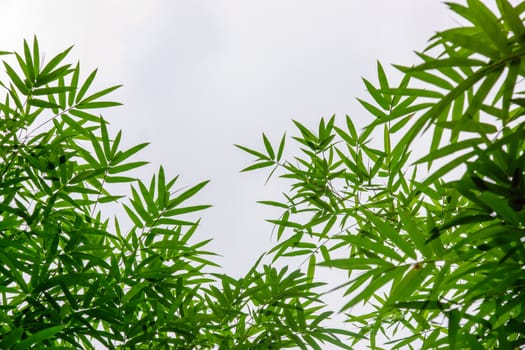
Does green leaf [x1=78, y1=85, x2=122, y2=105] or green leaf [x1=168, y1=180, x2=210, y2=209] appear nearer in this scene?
green leaf [x1=168, y1=180, x2=210, y2=209]

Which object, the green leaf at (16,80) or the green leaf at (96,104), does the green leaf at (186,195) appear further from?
the green leaf at (16,80)

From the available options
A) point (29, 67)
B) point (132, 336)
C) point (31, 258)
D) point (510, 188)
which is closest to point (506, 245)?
point (510, 188)

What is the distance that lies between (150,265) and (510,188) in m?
1.18

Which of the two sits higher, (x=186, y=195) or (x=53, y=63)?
(x=53, y=63)

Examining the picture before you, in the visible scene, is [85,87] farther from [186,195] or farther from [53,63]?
[186,195]

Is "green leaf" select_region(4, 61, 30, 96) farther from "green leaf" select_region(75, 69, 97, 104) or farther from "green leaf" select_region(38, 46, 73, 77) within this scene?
"green leaf" select_region(75, 69, 97, 104)

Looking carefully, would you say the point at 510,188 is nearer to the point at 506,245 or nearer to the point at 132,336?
the point at 506,245

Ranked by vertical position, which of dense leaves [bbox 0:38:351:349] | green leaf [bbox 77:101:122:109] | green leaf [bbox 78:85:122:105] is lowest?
dense leaves [bbox 0:38:351:349]

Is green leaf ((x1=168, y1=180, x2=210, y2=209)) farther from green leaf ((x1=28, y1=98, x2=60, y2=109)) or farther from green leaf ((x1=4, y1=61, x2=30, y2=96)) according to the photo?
green leaf ((x1=4, y1=61, x2=30, y2=96))

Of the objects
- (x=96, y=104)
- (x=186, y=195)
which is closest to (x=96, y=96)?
(x=96, y=104)

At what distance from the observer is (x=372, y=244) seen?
1.12 m

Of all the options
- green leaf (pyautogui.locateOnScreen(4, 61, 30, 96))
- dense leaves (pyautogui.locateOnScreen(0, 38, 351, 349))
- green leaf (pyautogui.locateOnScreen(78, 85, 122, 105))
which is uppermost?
green leaf (pyautogui.locateOnScreen(4, 61, 30, 96))

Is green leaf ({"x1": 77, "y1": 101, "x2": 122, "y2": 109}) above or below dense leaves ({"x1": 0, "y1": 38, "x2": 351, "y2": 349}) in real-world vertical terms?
above

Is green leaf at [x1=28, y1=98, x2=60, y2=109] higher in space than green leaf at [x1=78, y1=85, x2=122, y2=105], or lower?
lower
